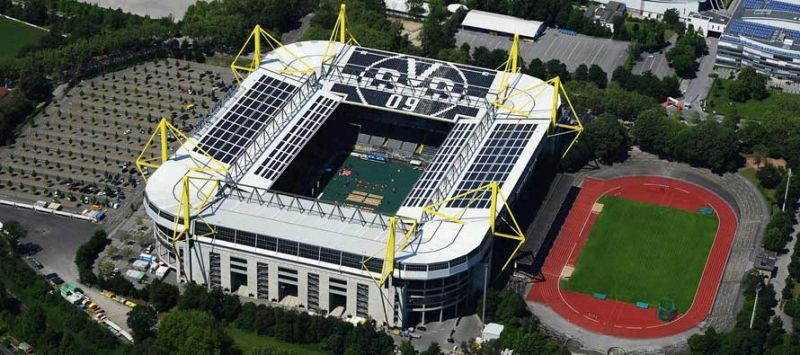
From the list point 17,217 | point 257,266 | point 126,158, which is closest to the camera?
point 257,266

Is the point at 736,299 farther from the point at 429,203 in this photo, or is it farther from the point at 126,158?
the point at 126,158

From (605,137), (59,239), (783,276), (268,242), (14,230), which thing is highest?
(268,242)

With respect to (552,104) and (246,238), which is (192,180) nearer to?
Result: (246,238)

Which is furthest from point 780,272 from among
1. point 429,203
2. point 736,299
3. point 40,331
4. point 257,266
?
point 40,331

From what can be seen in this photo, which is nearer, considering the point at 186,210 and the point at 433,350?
the point at 433,350

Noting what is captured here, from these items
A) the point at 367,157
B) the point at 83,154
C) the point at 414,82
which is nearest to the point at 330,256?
the point at 367,157
